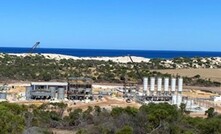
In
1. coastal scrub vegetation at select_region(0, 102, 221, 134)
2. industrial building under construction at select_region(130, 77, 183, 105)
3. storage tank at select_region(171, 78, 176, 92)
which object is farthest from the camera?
storage tank at select_region(171, 78, 176, 92)

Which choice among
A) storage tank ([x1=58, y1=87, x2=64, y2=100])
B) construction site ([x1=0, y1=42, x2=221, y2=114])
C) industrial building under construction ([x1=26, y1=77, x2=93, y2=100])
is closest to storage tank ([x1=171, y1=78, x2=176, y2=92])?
construction site ([x1=0, y1=42, x2=221, y2=114])

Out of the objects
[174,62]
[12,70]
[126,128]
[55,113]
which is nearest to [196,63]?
[174,62]

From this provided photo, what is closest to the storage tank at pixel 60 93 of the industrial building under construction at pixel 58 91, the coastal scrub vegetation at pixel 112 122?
the industrial building under construction at pixel 58 91

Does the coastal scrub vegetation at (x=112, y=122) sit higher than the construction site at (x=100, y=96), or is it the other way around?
the coastal scrub vegetation at (x=112, y=122)

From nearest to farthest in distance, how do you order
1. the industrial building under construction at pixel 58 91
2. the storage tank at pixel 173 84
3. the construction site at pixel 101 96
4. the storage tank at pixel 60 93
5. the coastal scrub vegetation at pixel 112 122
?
the coastal scrub vegetation at pixel 112 122, the construction site at pixel 101 96, the storage tank at pixel 60 93, the industrial building under construction at pixel 58 91, the storage tank at pixel 173 84

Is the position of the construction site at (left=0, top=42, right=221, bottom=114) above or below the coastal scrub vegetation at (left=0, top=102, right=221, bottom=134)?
below

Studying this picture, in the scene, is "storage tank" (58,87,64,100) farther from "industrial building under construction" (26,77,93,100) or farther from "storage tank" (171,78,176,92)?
"storage tank" (171,78,176,92)

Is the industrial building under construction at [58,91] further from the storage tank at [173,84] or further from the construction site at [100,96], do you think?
the storage tank at [173,84]

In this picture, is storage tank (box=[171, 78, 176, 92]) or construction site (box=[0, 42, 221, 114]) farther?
storage tank (box=[171, 78, 176, 92])
